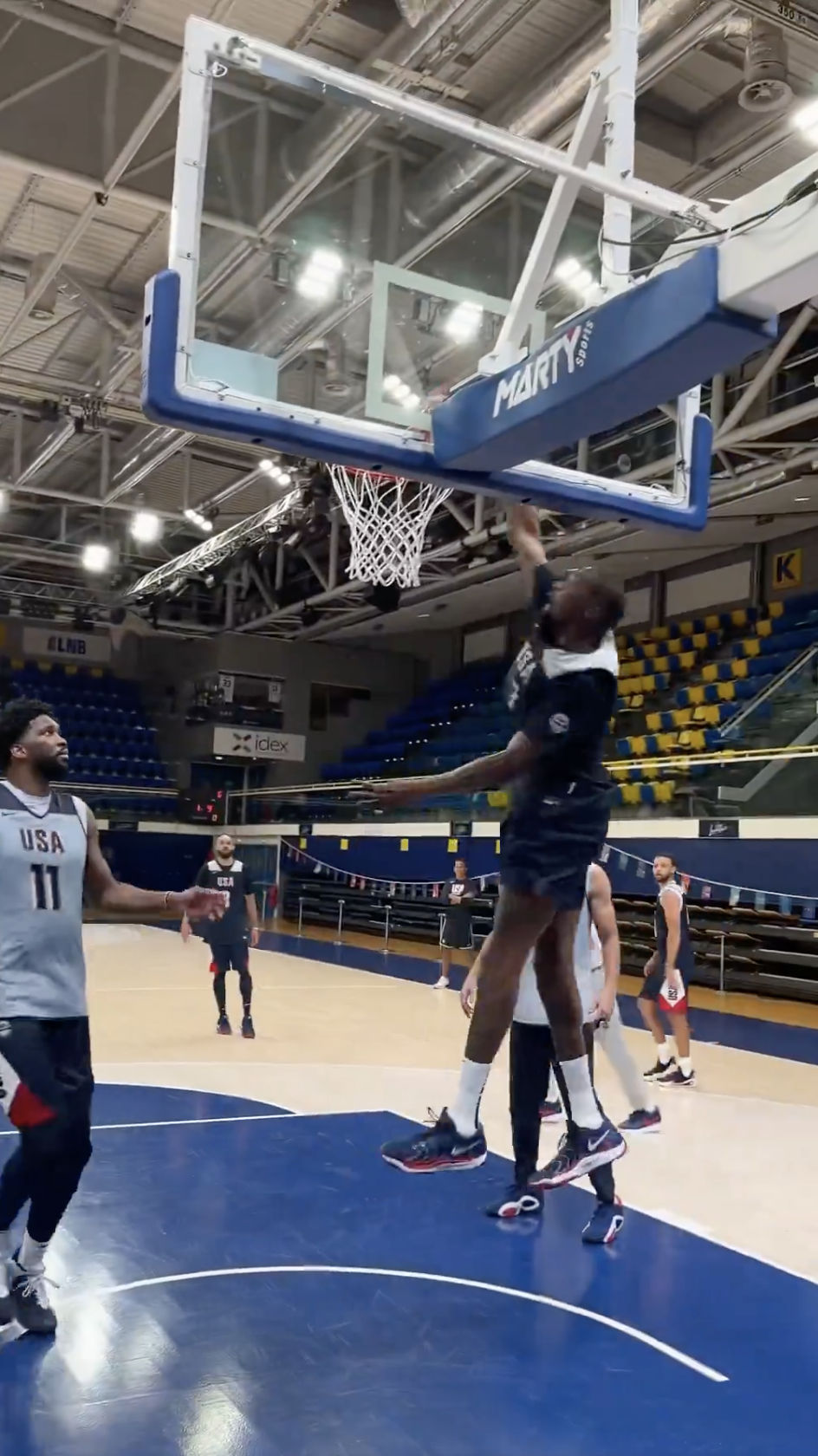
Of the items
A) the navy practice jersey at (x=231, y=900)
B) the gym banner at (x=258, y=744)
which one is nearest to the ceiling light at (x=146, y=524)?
Answer: the navy practice jersey at (x=231, y=900)

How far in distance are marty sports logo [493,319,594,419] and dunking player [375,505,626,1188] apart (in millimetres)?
493

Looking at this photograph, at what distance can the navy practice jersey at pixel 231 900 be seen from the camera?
10.5 meters

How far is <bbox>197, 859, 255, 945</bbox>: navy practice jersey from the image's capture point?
10.5 meters

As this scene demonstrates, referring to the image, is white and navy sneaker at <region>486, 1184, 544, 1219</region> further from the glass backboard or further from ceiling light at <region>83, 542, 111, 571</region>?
ceiling light at <region>83, 542, 111, 571</region>

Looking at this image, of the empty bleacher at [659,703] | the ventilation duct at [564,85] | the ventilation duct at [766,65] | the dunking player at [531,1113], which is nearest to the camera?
the ventilation duct at [564,85]

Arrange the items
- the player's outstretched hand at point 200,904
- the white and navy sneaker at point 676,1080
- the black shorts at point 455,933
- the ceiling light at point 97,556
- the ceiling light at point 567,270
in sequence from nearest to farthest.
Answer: the player's outstretched hand at point 200,904 < the ceiling light at point 567,270 < the white and navy sneaker at point 676,1080 < the black shorts at point 455,933 < the ceiling light at point 97,556

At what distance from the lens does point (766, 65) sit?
7750mm

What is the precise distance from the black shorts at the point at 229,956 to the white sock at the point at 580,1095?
6.30m

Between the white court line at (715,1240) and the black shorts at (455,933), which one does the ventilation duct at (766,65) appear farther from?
the black shorts at (455,933)

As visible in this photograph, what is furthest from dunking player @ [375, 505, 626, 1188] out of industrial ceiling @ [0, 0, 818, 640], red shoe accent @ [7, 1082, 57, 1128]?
industrial ceiling @ [0, 0, 818, 640]

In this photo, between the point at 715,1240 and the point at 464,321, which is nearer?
the point at 464,321

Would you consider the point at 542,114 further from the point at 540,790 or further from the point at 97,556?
the point at 97,556

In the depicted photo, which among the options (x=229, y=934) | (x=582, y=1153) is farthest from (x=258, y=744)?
(x=582, y=1153)

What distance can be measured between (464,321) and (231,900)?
21.2ft
